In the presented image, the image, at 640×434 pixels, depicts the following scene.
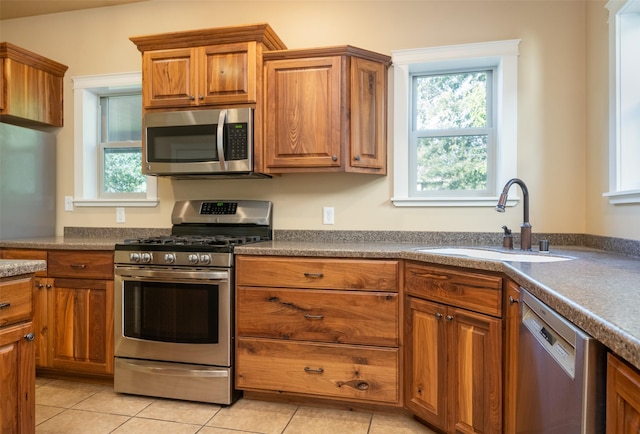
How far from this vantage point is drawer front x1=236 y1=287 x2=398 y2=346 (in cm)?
208

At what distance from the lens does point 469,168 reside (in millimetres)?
2656

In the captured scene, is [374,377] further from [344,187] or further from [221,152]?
[221,152]

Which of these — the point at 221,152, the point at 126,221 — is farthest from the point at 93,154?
the point at 221,152

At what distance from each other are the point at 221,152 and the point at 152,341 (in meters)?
1.18

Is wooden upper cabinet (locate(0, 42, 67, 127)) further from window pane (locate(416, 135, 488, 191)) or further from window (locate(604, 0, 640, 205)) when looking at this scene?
window (locate(604, 0, 640, 205))

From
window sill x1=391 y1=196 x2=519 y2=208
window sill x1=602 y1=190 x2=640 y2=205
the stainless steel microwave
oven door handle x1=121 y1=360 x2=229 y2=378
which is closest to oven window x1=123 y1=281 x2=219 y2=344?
oven door handle x1=121 y1=360 x2=229 y2=378

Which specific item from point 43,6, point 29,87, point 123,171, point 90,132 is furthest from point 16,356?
point 43,6

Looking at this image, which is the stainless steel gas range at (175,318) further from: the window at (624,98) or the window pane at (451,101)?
the window at (624,98)

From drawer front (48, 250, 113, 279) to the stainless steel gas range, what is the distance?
12 centimetres

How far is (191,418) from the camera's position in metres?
2.11

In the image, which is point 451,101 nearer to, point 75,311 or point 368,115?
point 368,115

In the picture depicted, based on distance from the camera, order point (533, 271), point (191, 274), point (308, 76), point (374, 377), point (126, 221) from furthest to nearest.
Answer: point (126, 221), point (308, 76), point (191, 274), point (374, 377), point (533, 271)

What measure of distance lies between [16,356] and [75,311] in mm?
1168

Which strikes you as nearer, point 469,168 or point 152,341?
point 152,341
